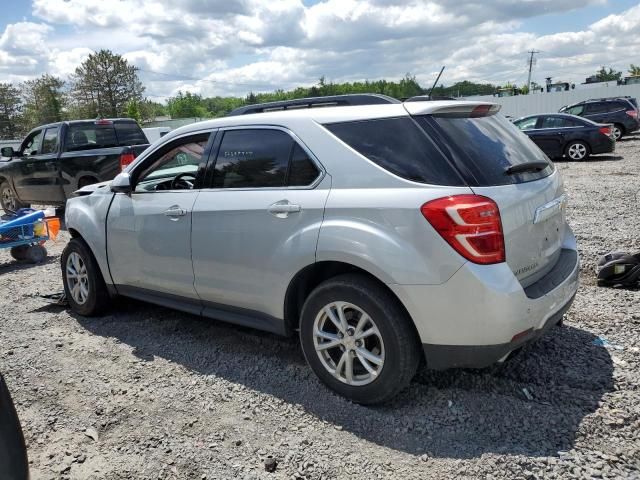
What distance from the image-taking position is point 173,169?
4746 millimetres

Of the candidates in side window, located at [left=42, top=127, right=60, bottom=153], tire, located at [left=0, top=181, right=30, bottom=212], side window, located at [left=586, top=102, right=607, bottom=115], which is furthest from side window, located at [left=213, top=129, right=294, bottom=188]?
side window, located at [left=586, top=102, right=607, bottom=115]

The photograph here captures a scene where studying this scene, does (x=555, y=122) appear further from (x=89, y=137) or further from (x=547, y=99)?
(x=547, y=99)

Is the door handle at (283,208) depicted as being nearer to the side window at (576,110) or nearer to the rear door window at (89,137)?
the rear door window at (89,137)

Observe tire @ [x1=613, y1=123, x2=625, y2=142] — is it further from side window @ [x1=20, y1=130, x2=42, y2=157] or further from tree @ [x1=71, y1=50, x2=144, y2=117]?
tree @ [x1=71, y1=50, x2=144, y2=117]

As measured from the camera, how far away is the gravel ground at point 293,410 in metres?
2.79

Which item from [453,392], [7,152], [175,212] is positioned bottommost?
[453,392]

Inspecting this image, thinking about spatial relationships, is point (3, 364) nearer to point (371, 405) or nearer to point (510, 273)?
point (371, 405)

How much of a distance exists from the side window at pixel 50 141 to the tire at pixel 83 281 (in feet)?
20.3

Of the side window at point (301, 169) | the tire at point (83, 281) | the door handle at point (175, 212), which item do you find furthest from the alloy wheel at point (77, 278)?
the side window at point (301, 169)

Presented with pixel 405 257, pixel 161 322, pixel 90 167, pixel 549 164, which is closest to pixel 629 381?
pixel 549 164

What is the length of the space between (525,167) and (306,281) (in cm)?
154

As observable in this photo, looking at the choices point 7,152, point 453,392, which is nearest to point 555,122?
point 7,152

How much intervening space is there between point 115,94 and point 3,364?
6788 centimetres

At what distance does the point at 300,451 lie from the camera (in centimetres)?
293
